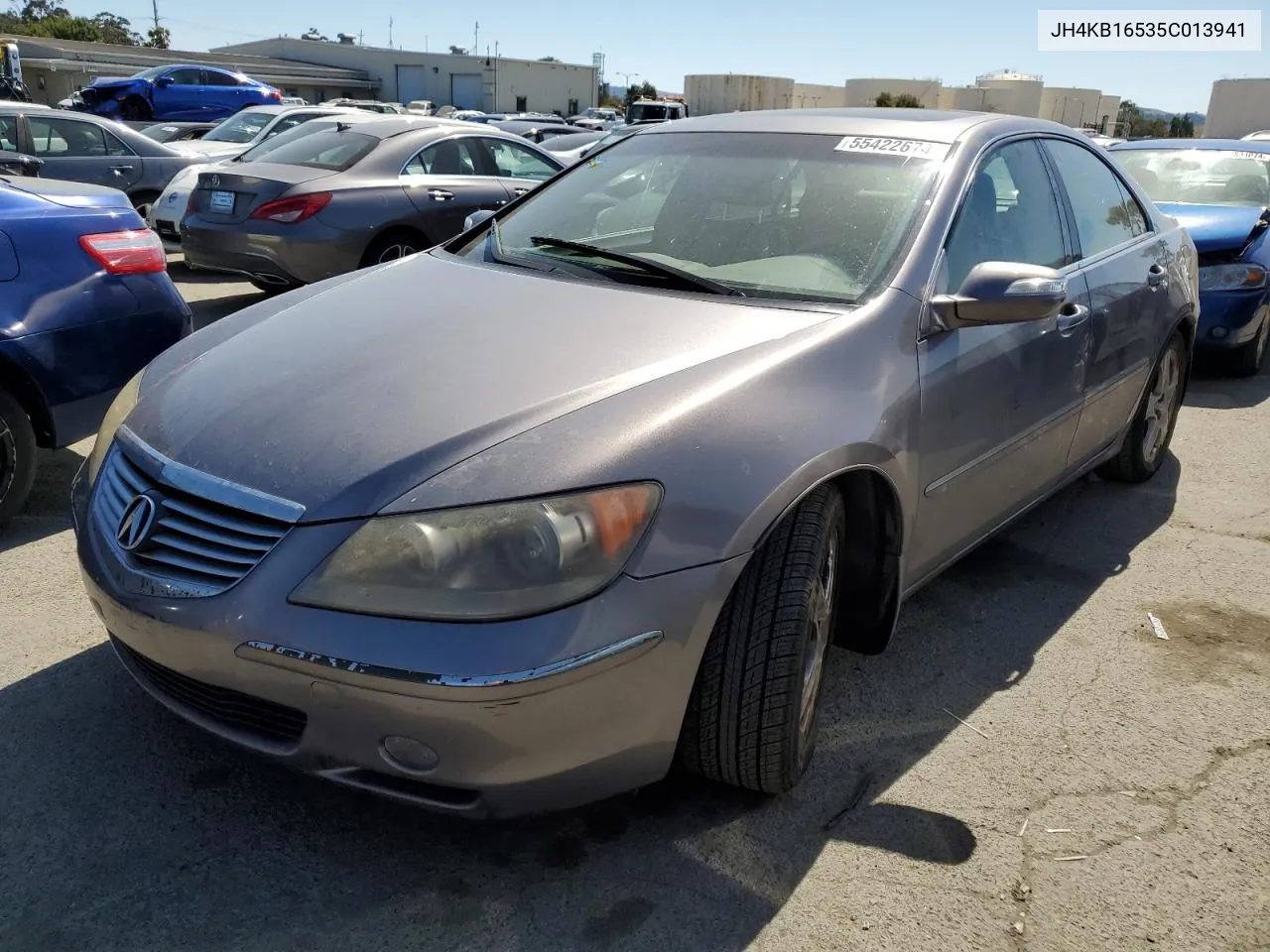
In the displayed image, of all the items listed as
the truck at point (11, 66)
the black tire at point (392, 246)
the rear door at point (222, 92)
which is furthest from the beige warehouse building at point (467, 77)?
the black tire at point (392, 246)

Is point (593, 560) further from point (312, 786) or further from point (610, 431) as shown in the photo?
point (312, 786)

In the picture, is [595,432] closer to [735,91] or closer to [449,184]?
[449,184]

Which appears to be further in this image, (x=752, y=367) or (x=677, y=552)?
(x=752, y=367)

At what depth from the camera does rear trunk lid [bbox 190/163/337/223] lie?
23.4ft

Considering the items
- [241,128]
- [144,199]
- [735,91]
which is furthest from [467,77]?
[144,199]

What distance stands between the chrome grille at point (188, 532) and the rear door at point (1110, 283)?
275 centimetres

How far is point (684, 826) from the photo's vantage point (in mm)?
2330

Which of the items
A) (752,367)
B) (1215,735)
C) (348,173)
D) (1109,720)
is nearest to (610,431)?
(752,367)

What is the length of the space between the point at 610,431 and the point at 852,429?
62 centimetres

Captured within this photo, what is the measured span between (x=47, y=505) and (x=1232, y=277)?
6.60 m

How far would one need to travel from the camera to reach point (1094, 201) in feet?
12.7

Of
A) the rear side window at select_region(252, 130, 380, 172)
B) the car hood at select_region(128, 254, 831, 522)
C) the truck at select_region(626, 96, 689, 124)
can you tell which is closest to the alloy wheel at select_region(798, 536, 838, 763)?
the car hood at select_region(128, 254, 831, 522)

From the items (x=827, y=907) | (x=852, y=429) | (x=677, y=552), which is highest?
(x=852, y=429)

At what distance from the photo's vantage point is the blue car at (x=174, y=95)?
25.6 meters
